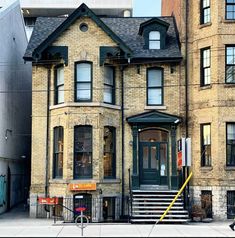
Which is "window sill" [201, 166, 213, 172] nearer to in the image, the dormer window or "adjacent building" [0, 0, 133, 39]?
the dormer window

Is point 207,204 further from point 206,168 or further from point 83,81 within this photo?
point 83,81

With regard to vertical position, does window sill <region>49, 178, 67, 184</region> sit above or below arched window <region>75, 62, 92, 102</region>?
below

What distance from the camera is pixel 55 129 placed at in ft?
82.4

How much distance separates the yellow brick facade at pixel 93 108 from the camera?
24.1 meters

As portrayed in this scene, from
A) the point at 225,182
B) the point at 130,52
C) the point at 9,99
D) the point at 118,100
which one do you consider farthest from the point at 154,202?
the point at 9,99

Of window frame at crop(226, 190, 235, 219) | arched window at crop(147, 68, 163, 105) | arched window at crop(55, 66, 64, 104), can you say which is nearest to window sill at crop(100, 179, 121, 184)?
arched window at crop(147, 68, 163, 105)

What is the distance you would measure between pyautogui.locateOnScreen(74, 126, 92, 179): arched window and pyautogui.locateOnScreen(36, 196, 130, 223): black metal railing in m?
1.23

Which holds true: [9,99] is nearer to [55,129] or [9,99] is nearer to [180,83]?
[55,129]

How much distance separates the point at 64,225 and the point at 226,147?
8.45 meters

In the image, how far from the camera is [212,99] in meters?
24.2

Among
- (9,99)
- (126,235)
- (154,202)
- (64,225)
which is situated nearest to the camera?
(126,235)

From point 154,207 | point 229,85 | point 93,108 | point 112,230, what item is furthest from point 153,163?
point 112,230

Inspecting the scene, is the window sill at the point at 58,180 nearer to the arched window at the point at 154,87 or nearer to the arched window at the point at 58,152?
the arched window at the point at 58,152

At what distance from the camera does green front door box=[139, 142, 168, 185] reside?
25328 mm
